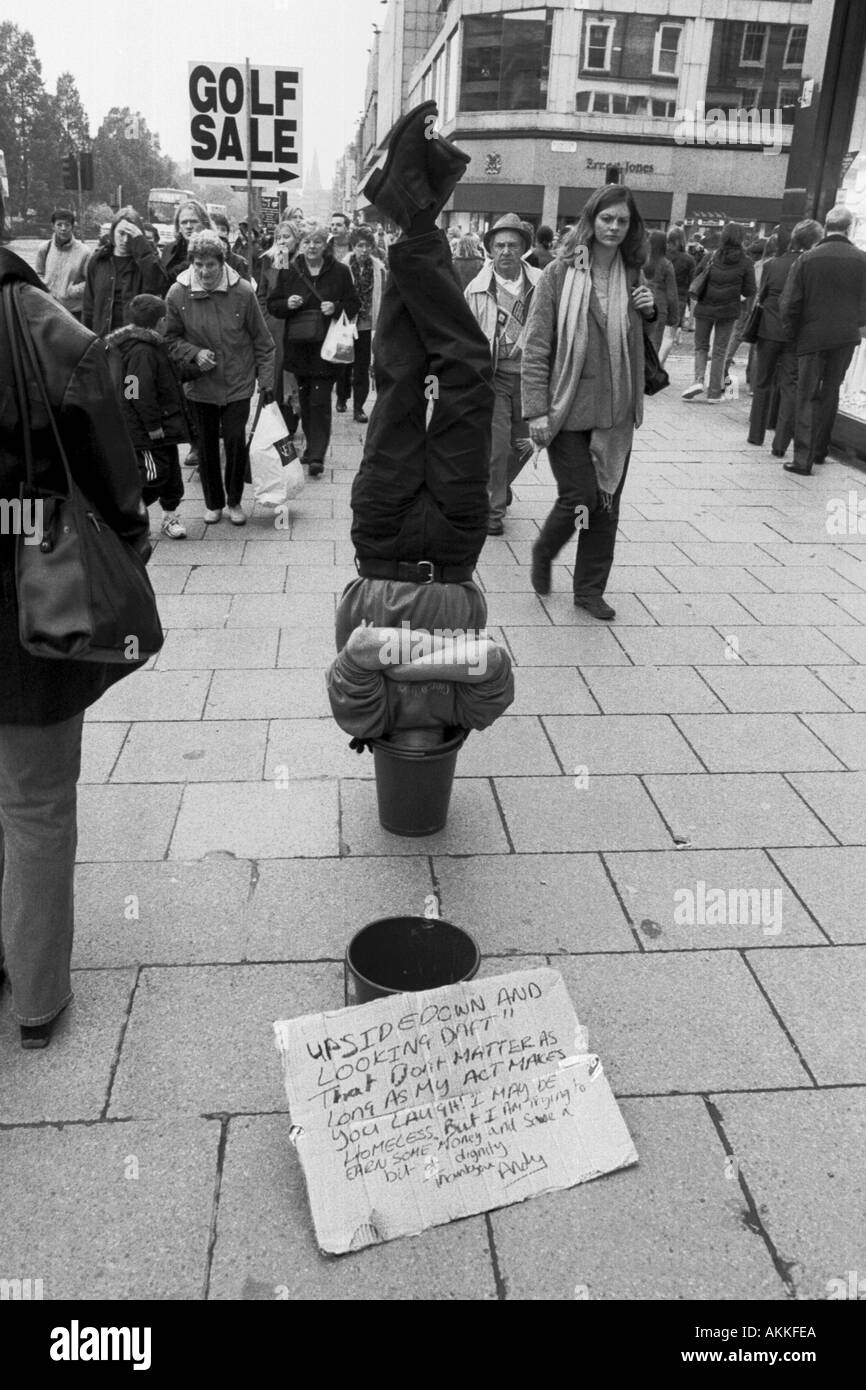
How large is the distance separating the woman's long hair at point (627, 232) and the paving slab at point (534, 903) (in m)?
3.15

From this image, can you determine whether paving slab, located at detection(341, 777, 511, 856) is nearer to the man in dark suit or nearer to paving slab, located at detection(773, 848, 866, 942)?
paving slab, located at detection(773, 848, 866, 942)

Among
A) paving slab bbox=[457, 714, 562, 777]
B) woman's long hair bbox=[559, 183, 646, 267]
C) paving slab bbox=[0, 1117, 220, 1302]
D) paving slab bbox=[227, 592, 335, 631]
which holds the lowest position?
paving slab bbox=[227, 592, 335, 631]

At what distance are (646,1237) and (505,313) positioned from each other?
6181 millimetres

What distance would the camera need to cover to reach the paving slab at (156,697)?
467 centimetres

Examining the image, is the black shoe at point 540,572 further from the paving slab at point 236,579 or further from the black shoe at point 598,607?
the paving slab at point 236,579

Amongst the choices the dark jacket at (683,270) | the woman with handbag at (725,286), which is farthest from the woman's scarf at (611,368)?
the dark jacket at (683,270)

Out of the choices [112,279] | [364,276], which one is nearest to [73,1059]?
[112,279]

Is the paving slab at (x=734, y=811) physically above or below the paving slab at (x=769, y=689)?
above

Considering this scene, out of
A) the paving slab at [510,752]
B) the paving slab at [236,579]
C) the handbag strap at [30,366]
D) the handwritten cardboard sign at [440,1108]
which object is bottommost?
the paving slab at [236,579]

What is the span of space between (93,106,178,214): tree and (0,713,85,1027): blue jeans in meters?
90.6

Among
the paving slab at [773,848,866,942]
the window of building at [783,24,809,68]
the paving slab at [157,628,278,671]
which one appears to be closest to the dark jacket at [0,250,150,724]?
the paving slab at [773,848,866,942]

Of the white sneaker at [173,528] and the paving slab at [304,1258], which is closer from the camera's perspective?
the paving slab at [304,1258]

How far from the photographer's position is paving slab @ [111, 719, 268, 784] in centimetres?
415

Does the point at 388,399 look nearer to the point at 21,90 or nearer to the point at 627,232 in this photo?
the point at 627,232
